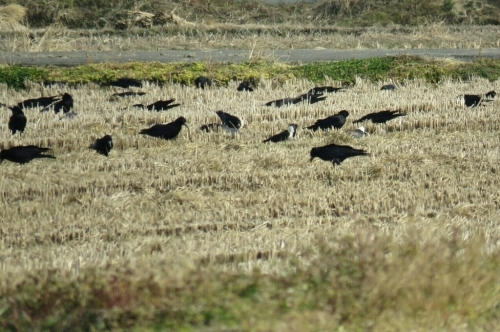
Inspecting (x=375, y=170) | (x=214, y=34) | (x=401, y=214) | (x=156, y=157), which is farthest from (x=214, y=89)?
(x=214, y=34)

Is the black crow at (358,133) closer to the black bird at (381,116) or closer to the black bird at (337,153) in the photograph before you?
the black bird at (381,116)

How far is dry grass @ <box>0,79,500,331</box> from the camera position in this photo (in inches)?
194

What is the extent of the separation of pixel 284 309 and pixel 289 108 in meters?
7.37

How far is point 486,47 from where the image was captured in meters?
24.2

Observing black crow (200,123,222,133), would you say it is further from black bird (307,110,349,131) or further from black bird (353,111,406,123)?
black bird (353,111,406,123)

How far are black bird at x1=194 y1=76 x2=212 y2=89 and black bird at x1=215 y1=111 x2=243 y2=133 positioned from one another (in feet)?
12.9

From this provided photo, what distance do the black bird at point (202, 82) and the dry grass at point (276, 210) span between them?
1.79 meters

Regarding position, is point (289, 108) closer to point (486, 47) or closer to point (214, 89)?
point (214, 89)

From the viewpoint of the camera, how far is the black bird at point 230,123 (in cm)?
1055

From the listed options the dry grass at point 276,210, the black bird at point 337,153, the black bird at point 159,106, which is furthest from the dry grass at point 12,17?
the black bird at point 337,153

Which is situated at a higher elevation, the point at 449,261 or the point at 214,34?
the point at 449,261

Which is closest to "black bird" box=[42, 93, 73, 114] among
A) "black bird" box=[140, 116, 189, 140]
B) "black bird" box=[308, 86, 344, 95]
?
"black bird" box=[140, 116, 189, 140]

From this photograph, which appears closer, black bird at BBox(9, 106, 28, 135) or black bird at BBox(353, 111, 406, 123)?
black bird at BBox(9, 106, 28, 135)

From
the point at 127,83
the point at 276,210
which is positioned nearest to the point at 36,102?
the point at 127,83
